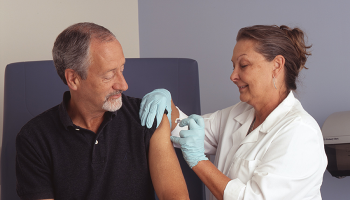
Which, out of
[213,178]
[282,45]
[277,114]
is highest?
[282,45]

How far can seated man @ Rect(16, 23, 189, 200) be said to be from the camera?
1200mm

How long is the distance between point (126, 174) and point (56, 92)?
0.85 metres

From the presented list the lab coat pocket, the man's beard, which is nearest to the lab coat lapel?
the lab coat pocket

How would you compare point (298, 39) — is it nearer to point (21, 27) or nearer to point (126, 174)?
point (126, 174)

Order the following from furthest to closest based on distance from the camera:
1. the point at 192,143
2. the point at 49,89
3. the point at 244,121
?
the point at 49,89 → the point at 244,121 → the point at 192,143

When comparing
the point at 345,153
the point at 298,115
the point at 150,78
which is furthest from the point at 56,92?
the point at 345,153

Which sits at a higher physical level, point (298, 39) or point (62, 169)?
point (298, 39)

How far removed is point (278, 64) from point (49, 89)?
1262mm

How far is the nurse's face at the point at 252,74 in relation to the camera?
1.41 meters

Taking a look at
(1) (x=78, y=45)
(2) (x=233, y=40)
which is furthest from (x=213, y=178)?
(2) (x=233, y=40)

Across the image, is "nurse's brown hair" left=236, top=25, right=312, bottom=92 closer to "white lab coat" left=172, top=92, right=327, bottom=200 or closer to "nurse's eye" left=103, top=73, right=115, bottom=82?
"white lab coat" left=172, top=92, right=327, bottom=200

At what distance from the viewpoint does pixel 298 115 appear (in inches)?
51.8

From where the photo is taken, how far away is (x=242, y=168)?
1.38 metres

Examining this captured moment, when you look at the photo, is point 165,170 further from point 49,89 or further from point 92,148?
point 49,89
